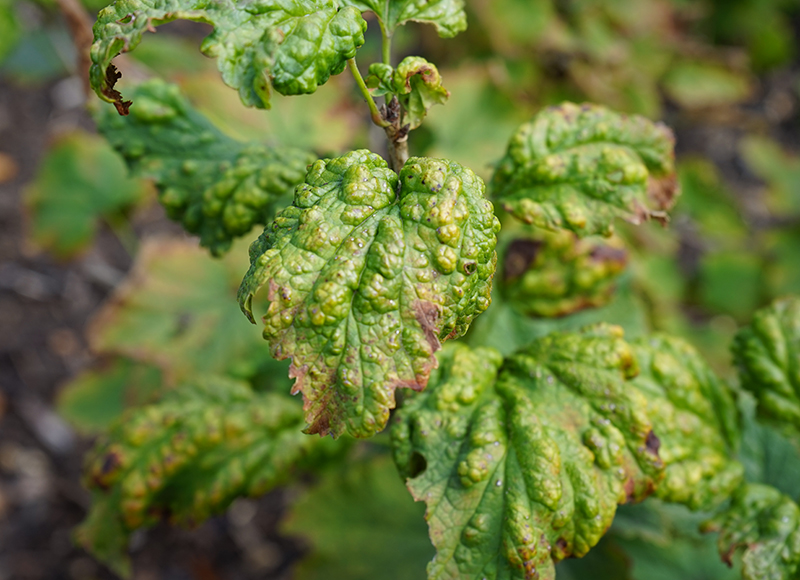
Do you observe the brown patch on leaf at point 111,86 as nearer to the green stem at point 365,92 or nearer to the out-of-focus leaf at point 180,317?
the green stem at point 365,92

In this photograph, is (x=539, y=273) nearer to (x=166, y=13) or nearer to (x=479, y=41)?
(x=166, y=13)

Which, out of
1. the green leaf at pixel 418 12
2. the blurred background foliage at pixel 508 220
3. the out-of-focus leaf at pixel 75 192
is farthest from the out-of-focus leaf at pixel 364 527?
the out-of-focus leaf at pixel 75 192

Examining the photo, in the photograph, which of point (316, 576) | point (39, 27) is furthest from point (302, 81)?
point (39, 27)

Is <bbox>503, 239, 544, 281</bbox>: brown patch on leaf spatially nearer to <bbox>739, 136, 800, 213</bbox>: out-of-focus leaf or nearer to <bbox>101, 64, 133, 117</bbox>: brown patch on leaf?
<bbox>101, 64, 133, 117</bbox>: brown patch on leaf

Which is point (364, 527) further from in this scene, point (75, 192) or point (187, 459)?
point (75, 192)

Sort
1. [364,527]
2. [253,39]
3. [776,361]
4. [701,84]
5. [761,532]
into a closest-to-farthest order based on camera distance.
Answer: [253,39] < [761,532] < [776,361] < [364,527] < [701,84]

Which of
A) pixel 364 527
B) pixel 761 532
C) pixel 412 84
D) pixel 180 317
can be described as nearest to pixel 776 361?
pixel 761 532
